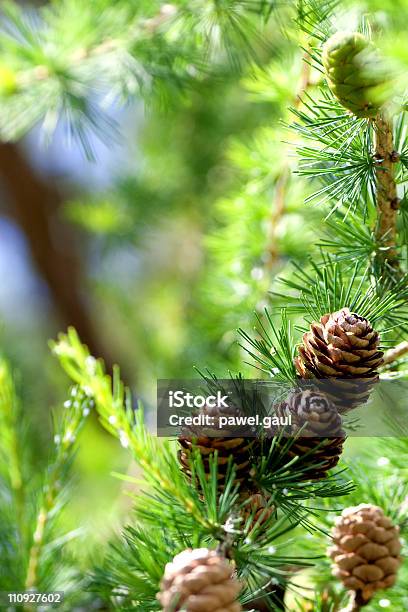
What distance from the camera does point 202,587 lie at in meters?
0.27

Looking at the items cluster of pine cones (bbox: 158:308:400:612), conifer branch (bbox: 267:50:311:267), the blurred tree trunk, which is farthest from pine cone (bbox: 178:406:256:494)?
the blurred tree trunk

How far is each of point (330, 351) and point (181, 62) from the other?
0.33 metres

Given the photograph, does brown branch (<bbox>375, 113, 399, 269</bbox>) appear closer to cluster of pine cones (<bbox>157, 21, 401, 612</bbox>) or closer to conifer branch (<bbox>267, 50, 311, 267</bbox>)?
cluster of pine cones (<bbox>157, 21, 401, 612</bbox>)

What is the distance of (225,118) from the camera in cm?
97

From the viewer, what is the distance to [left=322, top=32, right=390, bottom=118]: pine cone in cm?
29

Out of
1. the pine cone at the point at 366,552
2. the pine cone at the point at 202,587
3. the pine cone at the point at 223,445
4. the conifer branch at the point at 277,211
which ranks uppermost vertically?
the conifer branch at the point at 277,211

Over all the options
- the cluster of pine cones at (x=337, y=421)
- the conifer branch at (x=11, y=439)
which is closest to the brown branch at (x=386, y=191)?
the cluster of pine cones at (x=337, y=421)

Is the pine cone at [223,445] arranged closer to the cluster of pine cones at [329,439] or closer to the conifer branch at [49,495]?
the cluster of pine cones at [329,439]

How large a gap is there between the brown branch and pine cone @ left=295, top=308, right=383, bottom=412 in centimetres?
7

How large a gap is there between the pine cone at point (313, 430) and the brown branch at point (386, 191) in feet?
0.33

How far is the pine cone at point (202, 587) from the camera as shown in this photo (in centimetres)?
27

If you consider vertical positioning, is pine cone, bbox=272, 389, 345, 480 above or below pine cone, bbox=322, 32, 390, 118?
below

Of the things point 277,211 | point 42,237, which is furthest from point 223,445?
point 42,237

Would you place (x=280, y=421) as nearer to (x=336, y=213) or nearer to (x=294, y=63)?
(x=336, y=213)
